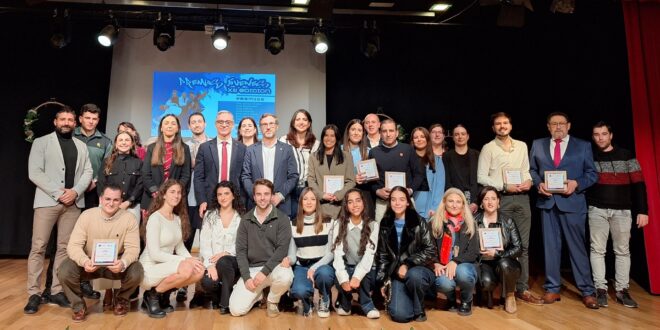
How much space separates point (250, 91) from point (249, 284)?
3682 mm

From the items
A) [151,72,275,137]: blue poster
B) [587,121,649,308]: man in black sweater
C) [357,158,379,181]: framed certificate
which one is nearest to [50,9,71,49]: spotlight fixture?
[151,72,275,137]: blue poster

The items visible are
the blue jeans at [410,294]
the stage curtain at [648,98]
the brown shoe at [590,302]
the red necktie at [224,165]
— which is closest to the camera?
the blue jeans at [410,294]

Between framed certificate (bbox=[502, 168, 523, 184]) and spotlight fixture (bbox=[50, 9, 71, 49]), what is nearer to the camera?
framed certificate (bbox=[502, 168, 523, 184])

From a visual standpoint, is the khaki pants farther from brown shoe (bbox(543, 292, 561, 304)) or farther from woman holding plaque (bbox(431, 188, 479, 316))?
brown shoe (bbox(543, 292, 561, 304))

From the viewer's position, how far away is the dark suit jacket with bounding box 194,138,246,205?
3971mm

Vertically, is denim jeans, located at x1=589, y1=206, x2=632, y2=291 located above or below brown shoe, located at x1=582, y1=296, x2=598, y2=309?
above

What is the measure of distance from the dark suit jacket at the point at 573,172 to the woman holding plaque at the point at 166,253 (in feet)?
10.2

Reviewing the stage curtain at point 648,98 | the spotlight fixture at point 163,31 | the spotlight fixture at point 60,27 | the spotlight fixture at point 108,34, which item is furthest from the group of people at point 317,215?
the spotlight fixture at point 60,27

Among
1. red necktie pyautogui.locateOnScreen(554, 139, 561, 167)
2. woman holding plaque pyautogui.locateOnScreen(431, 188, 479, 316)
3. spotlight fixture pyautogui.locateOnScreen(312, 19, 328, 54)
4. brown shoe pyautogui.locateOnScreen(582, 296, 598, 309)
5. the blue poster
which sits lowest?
brown shoe pyautogui.locateOnScreen(582, 296, 598, 309)

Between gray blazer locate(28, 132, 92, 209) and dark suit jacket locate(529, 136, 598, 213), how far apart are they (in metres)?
4.02

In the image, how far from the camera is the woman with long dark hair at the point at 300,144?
13.5 feet

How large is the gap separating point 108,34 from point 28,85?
165cm

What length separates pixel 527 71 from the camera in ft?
20.0

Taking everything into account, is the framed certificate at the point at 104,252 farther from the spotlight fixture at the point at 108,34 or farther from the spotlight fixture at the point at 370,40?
the spotlight fixture at the point at 370,40
